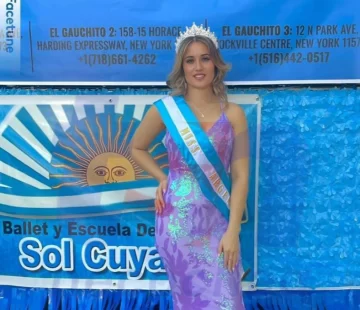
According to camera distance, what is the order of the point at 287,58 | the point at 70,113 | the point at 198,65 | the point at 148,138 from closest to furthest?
1. the point at 198,65
2. the point at 148,138
3. the point at 287,58
4. the point at 70,113

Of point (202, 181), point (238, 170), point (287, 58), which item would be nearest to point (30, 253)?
point (202, 181)

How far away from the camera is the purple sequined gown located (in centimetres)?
161

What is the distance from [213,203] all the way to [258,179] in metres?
0.62

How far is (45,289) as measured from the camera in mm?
2361

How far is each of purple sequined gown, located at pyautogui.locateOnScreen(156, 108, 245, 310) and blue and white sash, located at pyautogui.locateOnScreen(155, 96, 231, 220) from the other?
22 mm

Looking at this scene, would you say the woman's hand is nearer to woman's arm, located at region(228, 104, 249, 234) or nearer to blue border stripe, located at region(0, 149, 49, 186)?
woman's arm, located at region(228, 104, 249, 234)


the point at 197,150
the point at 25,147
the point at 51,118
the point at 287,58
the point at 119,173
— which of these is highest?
the point at 287,58

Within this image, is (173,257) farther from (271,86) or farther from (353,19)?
(353,19)

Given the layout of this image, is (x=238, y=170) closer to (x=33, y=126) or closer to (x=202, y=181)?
(x=202, y=181)

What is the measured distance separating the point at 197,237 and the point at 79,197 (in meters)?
0.86

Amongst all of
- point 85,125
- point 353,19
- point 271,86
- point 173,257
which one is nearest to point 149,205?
point 85,125

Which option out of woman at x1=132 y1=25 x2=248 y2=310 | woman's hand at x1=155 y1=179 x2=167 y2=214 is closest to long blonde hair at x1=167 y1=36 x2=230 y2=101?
woman at x1=132 y1=25 x2=248 y2=310

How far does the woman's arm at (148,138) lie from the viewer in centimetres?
171

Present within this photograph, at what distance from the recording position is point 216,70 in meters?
1.65
